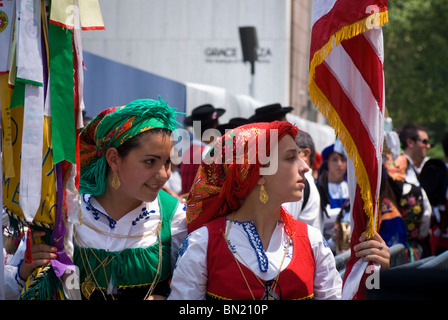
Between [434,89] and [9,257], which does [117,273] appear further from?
[434,89]

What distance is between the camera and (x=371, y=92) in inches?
130

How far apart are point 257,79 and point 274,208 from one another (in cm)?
1938

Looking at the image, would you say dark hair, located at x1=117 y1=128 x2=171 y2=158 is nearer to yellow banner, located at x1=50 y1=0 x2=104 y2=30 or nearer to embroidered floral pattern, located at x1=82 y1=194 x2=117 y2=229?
embroidered floral pattern, located at x1=82 y1=194 x2=117 y2=229

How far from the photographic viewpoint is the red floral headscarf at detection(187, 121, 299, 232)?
327 cm

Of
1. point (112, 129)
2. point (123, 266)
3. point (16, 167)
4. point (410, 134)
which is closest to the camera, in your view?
point (16, 167)

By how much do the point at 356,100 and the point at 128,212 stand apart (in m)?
1.25

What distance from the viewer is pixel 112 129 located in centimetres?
334

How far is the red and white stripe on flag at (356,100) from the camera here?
3270mm

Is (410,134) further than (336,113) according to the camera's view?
Yes

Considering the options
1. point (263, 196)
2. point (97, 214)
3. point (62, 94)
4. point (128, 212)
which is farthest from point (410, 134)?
point (62, 94)

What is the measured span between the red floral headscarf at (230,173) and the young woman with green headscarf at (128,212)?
0.57 ft

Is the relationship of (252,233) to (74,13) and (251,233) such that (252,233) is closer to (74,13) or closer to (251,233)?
(251,233)

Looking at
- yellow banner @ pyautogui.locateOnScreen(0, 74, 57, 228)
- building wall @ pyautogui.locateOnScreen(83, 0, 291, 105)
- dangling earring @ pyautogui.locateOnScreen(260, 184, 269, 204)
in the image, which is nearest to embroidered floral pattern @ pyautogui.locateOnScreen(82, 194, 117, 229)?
yellow banner @ pyautogui.locateOnScreen(0, 74, 57, 228)
